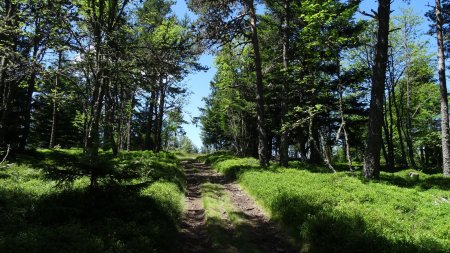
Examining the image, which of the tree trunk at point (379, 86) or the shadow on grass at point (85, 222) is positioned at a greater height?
the tree trunk at point (379, 86)

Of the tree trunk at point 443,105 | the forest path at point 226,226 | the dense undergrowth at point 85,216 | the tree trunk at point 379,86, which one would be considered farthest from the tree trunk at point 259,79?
the dense undergrowth at point 85,216

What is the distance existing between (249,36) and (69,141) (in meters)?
38.0

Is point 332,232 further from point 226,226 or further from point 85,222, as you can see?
point 85,222

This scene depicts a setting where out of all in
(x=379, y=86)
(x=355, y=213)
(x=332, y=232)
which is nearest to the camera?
(x=332, y=232)

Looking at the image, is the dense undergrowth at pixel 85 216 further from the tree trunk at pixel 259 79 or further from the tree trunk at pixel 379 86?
the tree trunk at pixel 259 79

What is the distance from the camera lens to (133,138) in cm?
6825

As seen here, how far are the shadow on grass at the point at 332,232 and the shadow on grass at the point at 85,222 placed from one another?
3136 millimetres

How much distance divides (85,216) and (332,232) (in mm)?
5742

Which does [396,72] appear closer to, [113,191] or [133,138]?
[113,191]

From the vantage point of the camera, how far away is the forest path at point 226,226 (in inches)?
346

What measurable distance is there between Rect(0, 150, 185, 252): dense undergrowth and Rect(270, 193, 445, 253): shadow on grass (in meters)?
3.14

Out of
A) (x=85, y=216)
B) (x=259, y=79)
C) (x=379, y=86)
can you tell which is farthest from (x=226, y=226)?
(x=259, y=79)

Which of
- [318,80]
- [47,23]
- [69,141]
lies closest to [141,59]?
[47,23]

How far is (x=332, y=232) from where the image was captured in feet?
25.8
